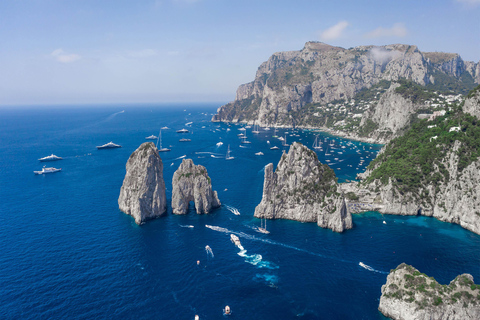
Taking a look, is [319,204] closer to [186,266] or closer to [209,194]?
[209,194]

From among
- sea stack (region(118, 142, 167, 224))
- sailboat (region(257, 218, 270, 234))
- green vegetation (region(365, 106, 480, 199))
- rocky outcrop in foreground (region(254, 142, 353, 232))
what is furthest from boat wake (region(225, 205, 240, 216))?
green vegetation (region(365, 106, 480, 199))

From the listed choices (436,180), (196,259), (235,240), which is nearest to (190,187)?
(235,240)

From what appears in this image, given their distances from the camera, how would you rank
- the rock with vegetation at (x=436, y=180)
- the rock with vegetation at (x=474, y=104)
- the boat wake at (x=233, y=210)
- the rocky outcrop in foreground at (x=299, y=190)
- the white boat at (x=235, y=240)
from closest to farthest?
the white boat at (x=235, y=240), the rock with vegetation at (x=436, y=180), the rocky outcrop in foreground at (x=299, y=190), the boat wake at (x=233, y=210), the rock with vegetation at (x=474, y=104)

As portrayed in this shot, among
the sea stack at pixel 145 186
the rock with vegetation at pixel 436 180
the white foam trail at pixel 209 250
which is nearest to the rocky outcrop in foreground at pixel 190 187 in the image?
the sea stack at pixel 145 186

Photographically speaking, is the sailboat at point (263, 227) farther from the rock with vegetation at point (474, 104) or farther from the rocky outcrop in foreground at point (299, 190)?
the rock with vegetation at point (474, 104)

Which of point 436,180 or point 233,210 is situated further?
point 233,210

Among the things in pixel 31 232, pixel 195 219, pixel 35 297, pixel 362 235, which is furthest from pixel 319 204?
pixel 31 232

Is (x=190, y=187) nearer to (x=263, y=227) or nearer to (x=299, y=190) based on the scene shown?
(x=263, y=227)
